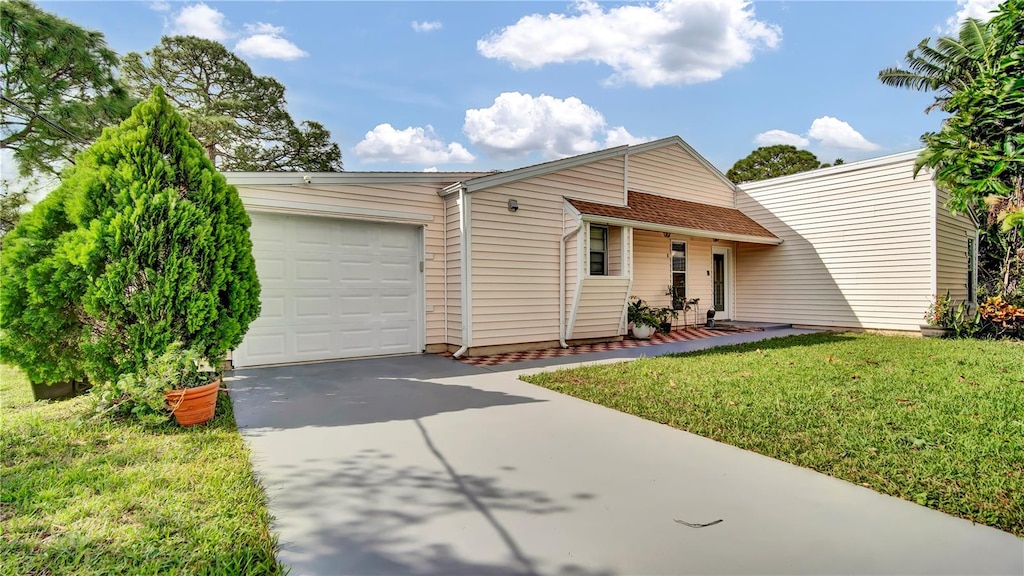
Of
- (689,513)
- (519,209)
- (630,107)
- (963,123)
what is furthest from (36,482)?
(630,107)

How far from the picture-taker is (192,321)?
4262 millimetres

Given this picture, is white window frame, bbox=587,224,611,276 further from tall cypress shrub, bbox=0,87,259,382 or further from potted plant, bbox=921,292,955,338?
potted plant, bbox=921,292,955,338

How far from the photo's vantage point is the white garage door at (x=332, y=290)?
6965 millimetres

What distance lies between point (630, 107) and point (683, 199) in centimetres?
319

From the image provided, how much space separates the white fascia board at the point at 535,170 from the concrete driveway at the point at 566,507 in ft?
15.2

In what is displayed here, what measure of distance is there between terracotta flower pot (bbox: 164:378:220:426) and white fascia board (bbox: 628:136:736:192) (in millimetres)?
9438

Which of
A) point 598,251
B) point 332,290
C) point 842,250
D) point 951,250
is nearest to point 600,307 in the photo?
point 598,251

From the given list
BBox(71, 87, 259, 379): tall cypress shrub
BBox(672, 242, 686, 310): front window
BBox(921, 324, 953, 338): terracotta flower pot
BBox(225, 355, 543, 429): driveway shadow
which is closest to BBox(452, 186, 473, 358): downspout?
BBox(225, 355, 543, 429): driveway shadow

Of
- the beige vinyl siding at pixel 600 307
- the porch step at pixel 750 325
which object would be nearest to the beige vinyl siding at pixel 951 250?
the porch step at pixel 750 325

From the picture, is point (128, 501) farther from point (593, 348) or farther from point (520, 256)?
point (593, 348)

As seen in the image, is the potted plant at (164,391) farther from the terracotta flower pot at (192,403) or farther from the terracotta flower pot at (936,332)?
the terracotta flower pot at (936,332)

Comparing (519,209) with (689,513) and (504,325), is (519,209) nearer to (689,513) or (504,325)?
(504,325)

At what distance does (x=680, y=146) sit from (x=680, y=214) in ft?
7.06

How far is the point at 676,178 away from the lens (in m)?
12.0
